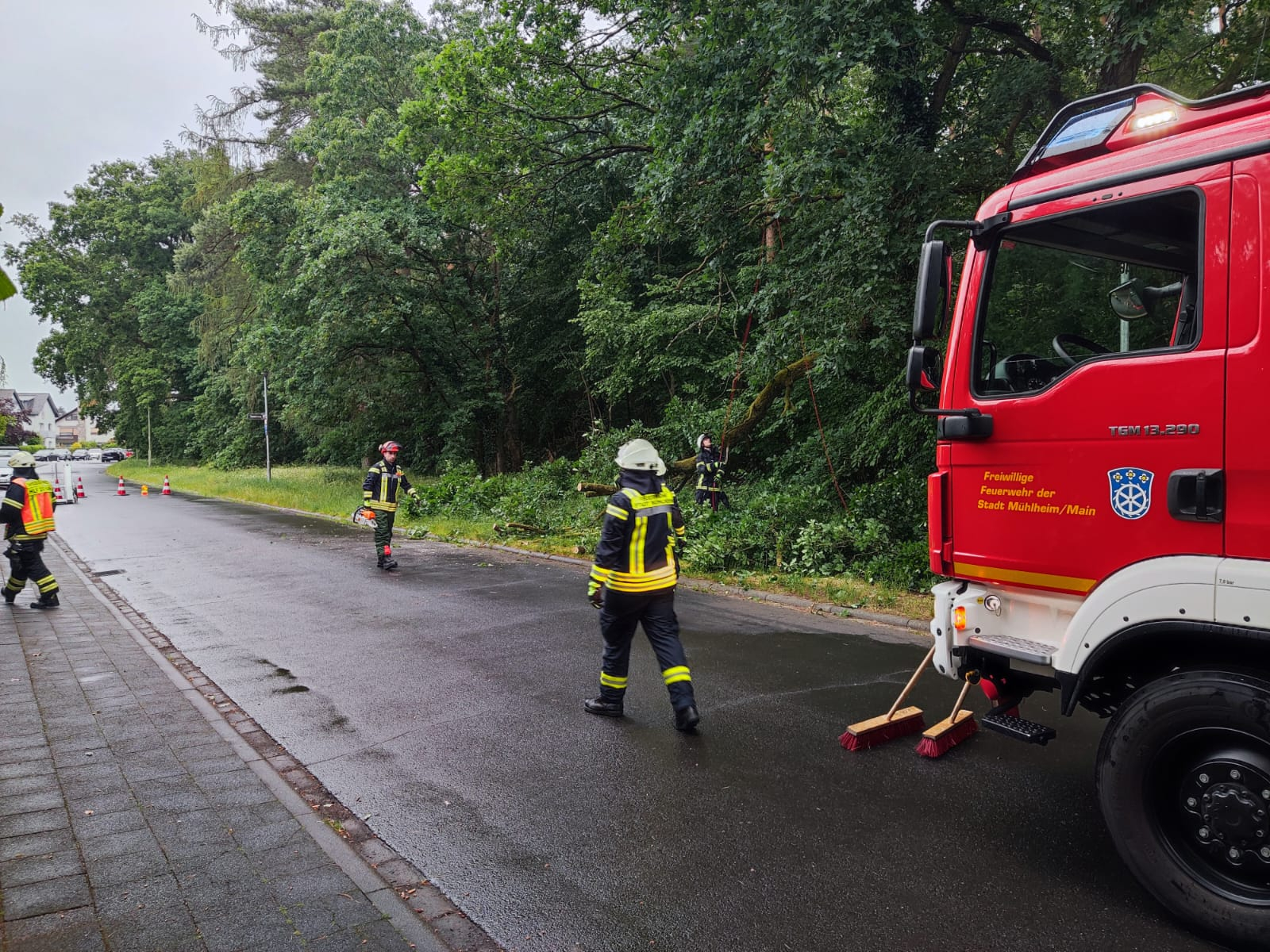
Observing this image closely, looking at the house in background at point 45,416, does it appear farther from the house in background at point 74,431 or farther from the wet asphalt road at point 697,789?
the wet asphalt road at point 697,789

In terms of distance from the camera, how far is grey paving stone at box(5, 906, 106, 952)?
114 inches

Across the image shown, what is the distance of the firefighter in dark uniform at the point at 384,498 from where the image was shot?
12.1m

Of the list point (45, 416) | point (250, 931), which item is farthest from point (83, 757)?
point (45, 416)

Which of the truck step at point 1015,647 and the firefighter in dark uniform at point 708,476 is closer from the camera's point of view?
the truck step at point 1015,647

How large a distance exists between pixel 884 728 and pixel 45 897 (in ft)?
13.4

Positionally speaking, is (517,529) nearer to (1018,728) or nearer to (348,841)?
(348,841)

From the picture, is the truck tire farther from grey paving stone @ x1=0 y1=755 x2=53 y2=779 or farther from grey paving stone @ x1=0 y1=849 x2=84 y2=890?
grey paving stone @ x1=0 y1=755 x2=53 y2=779

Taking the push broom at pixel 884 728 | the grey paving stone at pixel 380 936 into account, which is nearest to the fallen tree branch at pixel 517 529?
the push broom at pixel 884 728

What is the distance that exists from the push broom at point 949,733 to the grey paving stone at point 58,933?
12.8 ft

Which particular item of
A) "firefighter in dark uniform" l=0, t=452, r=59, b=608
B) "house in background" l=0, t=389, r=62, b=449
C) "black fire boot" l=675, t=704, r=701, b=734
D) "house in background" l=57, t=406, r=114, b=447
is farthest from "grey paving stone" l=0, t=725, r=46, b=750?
"house in background" l=57, t=406, r=114, b=447

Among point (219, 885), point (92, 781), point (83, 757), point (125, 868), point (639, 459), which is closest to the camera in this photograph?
point (219, 885)

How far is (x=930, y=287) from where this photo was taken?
11.9 feet

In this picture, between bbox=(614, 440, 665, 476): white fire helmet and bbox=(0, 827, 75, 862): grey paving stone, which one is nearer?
bbox=(0, 827, 75, 862): grey paving stone

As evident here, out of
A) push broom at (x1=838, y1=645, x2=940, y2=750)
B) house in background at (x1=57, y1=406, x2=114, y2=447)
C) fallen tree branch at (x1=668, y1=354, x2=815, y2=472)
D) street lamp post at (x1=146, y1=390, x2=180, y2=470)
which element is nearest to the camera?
push broom at (x1=838, y1=645, x2=940, y2=750)
